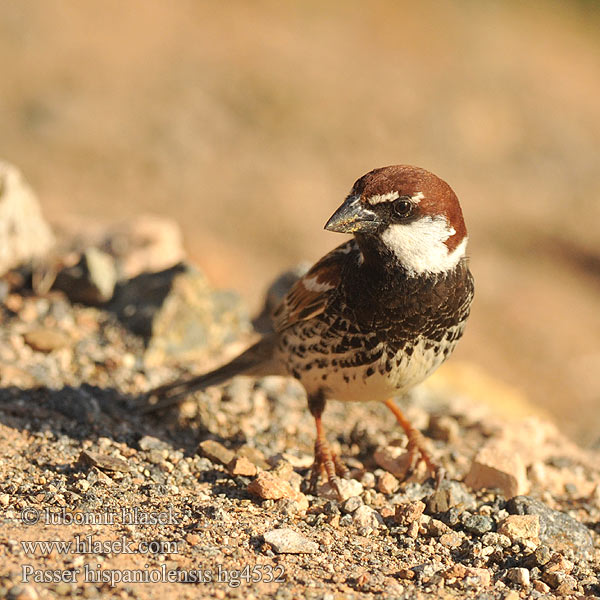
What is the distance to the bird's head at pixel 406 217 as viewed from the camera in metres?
4.34

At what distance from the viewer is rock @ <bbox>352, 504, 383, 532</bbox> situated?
446 centimetres

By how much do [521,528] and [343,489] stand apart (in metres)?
1.02

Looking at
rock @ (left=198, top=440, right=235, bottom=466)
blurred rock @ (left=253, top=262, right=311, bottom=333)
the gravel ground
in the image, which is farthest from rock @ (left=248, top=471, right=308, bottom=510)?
blurred rock @ (left=253, top=262, right=311, bottom=333)

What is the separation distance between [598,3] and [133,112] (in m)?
13.4

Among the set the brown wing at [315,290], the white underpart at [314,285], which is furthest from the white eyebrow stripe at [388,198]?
the white underpart at [314,285]

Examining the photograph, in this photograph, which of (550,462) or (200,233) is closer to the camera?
(550,462)

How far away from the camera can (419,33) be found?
1923cm

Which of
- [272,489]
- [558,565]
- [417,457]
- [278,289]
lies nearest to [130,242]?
[278,289]

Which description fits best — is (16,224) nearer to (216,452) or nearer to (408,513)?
(216,452)

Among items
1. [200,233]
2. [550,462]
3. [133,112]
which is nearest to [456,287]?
[550,462]

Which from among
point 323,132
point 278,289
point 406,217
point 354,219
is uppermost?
point 323,132

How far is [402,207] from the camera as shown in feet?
14.3

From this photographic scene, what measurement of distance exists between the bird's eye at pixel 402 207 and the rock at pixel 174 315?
2755 mm

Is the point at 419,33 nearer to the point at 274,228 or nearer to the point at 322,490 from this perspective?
the point at 274,228
